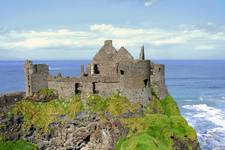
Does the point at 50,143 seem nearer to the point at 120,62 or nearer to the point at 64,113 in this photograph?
the point at 64,113

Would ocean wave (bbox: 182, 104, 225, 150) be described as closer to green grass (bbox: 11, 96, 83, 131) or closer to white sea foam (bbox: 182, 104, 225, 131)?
white sea foam (bbox: 182, 104, 225, 131)

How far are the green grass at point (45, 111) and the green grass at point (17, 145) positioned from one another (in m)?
2.10

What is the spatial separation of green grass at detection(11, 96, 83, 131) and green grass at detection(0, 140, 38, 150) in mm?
2100

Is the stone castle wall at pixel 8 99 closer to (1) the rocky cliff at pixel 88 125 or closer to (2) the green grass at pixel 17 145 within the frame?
(1) the rocky cliff at pixel 88 125

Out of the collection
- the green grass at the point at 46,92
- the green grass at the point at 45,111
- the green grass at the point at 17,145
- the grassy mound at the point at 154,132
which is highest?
the green grass at the point at 46,92

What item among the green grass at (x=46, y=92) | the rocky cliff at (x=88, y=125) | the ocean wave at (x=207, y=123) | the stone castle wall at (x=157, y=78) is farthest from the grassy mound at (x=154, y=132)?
the ocean wave at (x=207, y=123)

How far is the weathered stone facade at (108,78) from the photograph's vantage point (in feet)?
159

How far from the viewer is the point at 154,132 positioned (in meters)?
46.8

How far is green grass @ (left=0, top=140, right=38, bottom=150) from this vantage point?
47000 millimetres

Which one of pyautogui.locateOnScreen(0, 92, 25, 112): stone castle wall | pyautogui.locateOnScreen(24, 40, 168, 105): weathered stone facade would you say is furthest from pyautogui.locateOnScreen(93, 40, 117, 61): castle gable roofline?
pyautogui.locateOnScreen(0, 92, 25, 112): stone castle wall

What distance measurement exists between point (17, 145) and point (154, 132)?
1611 centimetres

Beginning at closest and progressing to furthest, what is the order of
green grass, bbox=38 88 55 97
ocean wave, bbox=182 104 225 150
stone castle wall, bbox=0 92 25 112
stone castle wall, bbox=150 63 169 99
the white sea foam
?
stone castle wall, bbox=0 92 25 112
green grass, bbox=38 88 55 97
stone castle wall, bbox=150 63 169 99
ocean wave, bbox=182 104 225 150
the white sea foam

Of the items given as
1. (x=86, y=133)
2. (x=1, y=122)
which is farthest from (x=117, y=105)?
(x=1, y=122)

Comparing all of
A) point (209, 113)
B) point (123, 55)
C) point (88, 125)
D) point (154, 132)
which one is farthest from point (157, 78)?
point (209, 113)
